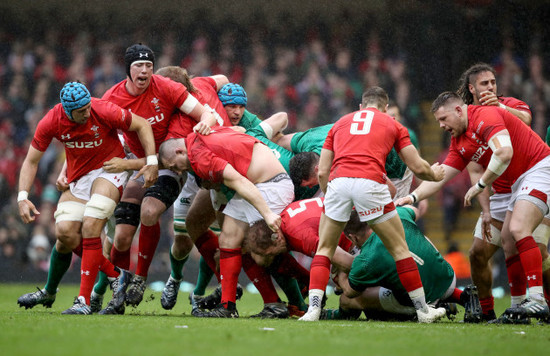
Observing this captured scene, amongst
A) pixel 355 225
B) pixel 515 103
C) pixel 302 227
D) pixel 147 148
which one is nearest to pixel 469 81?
pixel 515 103

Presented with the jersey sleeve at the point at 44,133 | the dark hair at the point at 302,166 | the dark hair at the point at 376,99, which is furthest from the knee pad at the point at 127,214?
the dark hair at the point at 376,99

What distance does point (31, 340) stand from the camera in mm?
4191

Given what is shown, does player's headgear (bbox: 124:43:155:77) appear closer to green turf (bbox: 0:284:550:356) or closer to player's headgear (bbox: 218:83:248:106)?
player's headgear (bbox: 218:83:248:106)

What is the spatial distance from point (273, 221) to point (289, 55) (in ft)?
36.1

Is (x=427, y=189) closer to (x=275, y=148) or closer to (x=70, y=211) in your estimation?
(x=275, y=148)

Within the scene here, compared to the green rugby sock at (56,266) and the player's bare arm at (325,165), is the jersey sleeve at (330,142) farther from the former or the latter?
the green rugby sock at (56,266)

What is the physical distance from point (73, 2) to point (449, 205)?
9.41 m

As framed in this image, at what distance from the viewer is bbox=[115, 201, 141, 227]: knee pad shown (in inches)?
279

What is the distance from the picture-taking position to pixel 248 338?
14.5 feet

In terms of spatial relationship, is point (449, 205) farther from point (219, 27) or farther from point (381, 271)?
point (381, 271)

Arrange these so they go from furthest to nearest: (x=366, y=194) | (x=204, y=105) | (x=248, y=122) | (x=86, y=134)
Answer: (x=248, y=122)
(x=204, y=105)
(x=86, y=134)
(x=366, y=194)

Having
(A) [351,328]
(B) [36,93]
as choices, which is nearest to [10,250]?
(B) [36,93]

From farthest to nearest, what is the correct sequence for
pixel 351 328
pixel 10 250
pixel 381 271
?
pixel 10 250, pixel 381 271, pixel 351 328

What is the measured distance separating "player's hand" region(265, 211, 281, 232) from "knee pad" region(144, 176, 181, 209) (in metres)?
1.60
